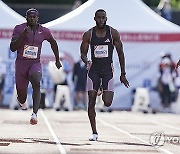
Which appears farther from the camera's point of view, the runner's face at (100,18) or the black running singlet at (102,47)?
the black running singlet at (102,47)

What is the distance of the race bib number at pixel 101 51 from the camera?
12.7 meters

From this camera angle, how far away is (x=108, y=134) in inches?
564

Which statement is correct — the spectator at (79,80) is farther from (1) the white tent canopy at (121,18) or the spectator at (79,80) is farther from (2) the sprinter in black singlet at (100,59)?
(2) the sprinter in black singlet at (100,59)

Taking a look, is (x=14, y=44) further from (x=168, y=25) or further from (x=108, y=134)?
(x=168, y=25)

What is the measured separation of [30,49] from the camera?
42.9 feet

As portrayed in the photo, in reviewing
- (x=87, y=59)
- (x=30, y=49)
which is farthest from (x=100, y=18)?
(x=30, y=49)

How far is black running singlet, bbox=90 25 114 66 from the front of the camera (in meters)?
12.7

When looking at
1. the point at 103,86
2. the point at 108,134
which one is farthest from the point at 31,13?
the point at 108,134

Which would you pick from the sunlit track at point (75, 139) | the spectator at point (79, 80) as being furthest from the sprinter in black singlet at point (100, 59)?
the spectator at point (79, 80)

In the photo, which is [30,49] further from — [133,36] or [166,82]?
[166,82]

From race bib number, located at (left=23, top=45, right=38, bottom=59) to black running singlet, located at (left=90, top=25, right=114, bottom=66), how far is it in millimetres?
1052

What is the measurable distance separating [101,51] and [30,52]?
1.31m

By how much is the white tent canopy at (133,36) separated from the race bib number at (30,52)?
966 centimetres

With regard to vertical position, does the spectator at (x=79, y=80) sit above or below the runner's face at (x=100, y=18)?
below
